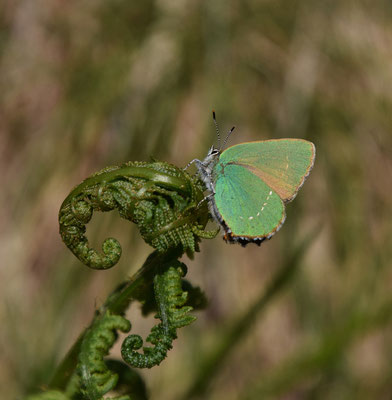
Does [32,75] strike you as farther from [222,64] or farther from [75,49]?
[222,64]

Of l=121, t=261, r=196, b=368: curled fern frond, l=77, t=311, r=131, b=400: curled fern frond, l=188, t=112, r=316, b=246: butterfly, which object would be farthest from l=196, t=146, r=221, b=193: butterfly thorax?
l=77, t=311, r=131, b=400: curled fern frond

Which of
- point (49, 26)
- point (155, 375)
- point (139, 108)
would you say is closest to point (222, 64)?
point (139, 108)

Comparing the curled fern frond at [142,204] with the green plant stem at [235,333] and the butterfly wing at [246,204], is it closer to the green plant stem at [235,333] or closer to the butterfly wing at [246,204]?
the butterfly wing at [246,204]

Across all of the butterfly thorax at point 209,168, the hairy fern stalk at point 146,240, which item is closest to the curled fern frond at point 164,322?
the hairy fern stalk at point 146,240

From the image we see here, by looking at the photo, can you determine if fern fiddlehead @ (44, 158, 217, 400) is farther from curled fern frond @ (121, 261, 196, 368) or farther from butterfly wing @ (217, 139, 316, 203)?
butterfly wing @ (217, 139, 316, 203)

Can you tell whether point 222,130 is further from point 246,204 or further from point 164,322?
point 164,322

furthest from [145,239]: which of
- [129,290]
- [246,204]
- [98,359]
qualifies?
[246,204]
